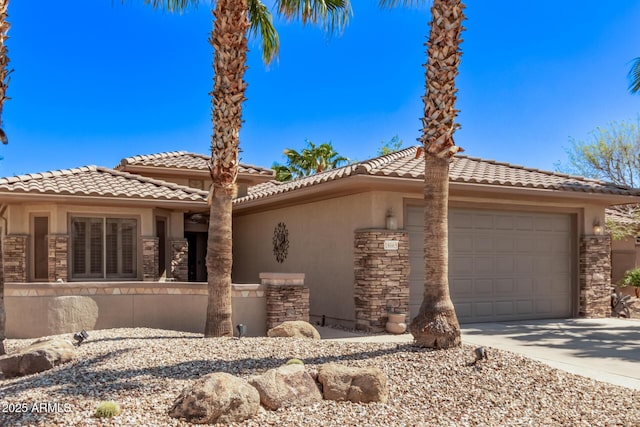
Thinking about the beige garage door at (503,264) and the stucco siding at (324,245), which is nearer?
the stucco siding at (324,245)

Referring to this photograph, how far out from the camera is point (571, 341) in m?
11.6

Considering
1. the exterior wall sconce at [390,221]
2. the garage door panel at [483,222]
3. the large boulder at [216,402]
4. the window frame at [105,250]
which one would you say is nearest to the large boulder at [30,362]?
the large boulder at [216,402]

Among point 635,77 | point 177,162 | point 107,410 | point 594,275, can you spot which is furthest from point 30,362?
point 635,77

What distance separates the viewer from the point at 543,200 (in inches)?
593

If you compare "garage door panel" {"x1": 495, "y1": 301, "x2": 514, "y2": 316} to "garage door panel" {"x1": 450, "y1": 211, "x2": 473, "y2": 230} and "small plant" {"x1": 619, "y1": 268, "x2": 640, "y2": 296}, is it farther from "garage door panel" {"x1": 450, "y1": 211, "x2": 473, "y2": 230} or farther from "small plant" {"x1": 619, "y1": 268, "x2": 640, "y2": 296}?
"small plant" {"x1": 619, "y1": 268, "x2": 640, "y2": 296}

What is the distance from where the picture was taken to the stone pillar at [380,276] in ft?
40.9

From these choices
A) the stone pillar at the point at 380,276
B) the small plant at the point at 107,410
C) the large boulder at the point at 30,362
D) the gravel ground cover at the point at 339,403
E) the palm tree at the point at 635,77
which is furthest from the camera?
the palm tree at the point at 635,77

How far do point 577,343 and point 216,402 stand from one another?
823 centimetres

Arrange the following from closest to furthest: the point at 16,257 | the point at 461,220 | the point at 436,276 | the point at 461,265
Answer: the point at 436,276 < the point at 461,265 < the point at 461,220 < the point at 16,257

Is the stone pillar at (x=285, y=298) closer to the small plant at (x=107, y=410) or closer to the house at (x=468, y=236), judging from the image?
the house at (x=468, y=236)

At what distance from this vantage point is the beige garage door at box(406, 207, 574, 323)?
1388 centimetres

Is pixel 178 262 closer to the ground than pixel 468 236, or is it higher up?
closer to the ground

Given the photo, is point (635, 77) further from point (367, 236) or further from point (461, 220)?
point (367, 236)

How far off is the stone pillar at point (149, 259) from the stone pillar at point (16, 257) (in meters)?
2.86
